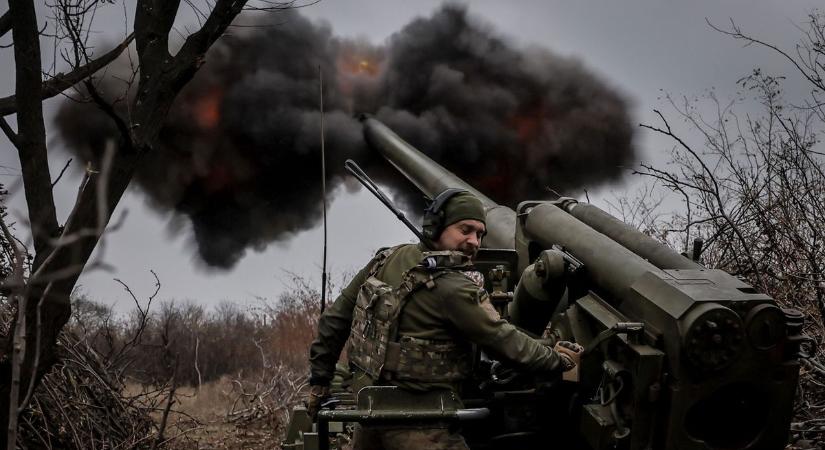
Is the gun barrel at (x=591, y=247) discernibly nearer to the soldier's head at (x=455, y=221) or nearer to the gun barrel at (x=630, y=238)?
the gun barrel at (x=630, y=238)

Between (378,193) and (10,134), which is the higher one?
(10,134)

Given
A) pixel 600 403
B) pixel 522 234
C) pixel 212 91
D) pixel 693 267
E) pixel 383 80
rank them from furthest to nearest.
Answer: pixel 383 80 → pixel 212 91 → pixel 522 234 → pixel 693 267 → pixel 600 403

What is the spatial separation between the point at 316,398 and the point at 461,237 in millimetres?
1196

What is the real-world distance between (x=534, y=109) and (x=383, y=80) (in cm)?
212

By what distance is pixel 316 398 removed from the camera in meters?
4.29

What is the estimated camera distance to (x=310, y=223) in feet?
34.0

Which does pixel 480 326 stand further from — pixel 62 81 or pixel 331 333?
pixel 62 81

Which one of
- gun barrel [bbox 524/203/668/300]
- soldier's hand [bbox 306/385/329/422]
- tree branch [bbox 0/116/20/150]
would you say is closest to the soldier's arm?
soldier's hand [bbox 306/385/329/422]

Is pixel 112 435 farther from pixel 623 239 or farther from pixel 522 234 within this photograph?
pixel 623 239

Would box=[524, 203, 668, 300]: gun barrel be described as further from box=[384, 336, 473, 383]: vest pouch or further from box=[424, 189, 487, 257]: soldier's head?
box=[384, 336, 473, 383]: vest pouch

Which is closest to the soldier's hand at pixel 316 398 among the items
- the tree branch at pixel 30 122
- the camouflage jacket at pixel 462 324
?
the camouflage jacket at pixel 462 324

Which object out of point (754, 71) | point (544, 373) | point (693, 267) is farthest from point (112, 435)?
point (754, 71)

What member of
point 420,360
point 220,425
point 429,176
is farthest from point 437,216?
point 220,425

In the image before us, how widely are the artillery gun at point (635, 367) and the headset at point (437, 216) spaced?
784mm
